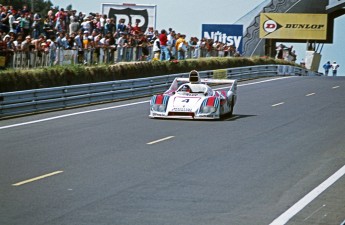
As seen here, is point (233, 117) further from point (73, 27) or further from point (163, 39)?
point (163, 39)

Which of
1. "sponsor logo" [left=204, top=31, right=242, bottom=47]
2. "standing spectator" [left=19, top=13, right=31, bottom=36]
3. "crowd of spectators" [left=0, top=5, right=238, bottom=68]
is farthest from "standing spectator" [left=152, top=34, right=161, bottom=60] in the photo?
"sponsor logo" [left=204, top=31, right=242, bottom=47]

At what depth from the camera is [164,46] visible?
38719 mm

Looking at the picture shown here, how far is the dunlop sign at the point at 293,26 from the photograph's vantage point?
243 ft

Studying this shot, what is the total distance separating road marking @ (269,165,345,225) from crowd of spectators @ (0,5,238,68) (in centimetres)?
1479

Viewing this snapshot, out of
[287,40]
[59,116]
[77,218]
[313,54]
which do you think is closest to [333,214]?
[77,218]

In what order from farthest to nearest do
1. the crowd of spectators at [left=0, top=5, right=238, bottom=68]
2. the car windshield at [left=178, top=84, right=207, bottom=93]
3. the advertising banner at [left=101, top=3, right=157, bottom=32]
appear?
1. the advertising banner at [left=101, top=3, right=157, bottom=32]
2. the crowd of spectators at [left=0, top=5, right=238, bottom=68]
3. the car windshield at [left=178, top=84, right=207, bottom=93]

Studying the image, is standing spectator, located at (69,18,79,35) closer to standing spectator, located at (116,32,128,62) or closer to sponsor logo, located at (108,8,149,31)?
standing spectator, located at (116,32,128,62)

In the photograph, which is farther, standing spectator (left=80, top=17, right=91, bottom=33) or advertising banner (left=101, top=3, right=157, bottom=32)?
advertising banner (left=101, top=3, right=157, bottom=32)

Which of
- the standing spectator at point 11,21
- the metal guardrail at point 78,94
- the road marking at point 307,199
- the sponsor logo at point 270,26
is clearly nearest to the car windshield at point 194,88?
the metal guardrail at point 78,94

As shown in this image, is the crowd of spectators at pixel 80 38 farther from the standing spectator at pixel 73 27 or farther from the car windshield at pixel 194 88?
the car windshield at pixel 194 88

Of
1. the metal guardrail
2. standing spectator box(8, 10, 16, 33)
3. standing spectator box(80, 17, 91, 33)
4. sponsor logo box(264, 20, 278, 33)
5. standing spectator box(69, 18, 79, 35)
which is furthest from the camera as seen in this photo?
sponsor logo box(264, 20, 278, 33)

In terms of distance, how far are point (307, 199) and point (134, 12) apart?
123 ft

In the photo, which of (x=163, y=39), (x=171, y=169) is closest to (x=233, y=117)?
(x=171, y=169)

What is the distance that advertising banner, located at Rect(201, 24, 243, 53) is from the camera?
64.6 meters
